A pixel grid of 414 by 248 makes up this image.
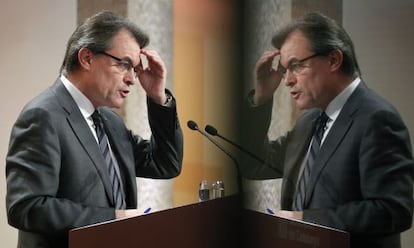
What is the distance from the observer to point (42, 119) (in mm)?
2107

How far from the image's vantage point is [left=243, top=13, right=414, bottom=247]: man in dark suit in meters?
1.98

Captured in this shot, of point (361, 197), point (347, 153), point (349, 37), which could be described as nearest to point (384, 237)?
point (361, 197)

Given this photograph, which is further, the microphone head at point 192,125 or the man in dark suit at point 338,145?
the microphone head at point 192,125

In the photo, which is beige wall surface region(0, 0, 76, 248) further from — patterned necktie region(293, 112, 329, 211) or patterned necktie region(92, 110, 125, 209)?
patterned necktie region(293, 112, 329, 211)

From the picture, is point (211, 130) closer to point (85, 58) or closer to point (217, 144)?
point (217, 144)

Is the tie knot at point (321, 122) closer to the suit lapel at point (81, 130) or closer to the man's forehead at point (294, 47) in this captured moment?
the man's forehead at point (294, 47)

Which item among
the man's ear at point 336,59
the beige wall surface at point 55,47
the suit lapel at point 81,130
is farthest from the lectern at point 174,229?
the man's ear at point 336,59

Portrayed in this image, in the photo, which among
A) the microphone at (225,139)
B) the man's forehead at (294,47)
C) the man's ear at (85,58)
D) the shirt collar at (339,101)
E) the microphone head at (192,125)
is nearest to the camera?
the shirt collar at (339,101)

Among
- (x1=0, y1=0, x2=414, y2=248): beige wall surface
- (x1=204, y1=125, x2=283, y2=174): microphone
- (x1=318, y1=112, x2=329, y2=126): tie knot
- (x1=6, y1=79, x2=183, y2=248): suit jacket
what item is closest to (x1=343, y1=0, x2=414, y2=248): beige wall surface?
(x1=0, y1=0, x2=414, y2=248): beige wall surface

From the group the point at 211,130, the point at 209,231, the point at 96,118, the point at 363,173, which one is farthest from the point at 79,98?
the point at 363,173

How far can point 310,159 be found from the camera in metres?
2.29

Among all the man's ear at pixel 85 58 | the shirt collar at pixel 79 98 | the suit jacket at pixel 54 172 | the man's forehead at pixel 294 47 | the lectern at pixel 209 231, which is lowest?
the lectern at pixel 209 231

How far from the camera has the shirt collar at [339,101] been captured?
81.6 inches

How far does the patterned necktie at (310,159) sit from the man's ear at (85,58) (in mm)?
943
